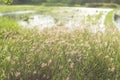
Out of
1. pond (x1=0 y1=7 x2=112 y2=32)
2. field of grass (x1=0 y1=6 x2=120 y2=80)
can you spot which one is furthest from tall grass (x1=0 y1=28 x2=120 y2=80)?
pond (x1=0 y1=7 x2=112 y2=32)

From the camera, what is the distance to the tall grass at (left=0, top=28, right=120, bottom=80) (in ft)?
15.9

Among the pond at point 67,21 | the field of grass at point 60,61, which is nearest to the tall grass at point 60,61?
the field of grass at point 60,61

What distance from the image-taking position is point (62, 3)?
60.9 metres

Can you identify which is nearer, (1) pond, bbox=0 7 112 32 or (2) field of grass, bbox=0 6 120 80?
(2) field of grass, bbox=0 6 120 80

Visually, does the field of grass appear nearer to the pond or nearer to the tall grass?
the tall grass

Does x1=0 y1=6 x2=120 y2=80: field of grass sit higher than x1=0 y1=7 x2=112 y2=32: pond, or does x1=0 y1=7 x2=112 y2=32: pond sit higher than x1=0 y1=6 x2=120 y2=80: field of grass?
x1=0 y1=6 x2=120 y2=80: field of grass

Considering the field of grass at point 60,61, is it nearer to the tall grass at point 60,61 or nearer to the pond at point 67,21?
the tall grass at point 60,61

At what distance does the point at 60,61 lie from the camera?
5.10 m

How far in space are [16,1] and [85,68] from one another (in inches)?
2207

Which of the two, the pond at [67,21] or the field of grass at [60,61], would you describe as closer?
the field of grass at [60,61]

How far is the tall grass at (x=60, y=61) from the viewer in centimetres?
484

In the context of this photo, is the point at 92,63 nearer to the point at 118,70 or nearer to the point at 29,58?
the point at 118,70

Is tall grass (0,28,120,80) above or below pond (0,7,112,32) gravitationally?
above

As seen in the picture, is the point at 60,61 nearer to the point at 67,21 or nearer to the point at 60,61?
the point at 60,61
